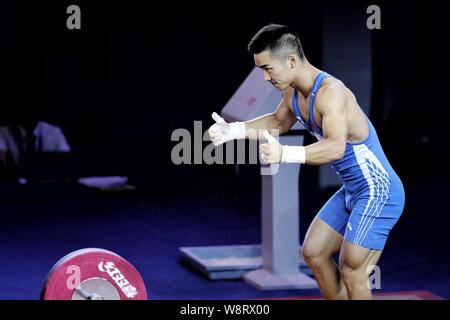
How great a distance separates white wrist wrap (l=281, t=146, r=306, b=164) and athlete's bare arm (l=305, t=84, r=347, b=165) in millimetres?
23

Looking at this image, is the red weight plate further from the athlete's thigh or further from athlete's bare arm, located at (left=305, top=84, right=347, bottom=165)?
athlete's bare arm, located at (left=305, top=84, right=347, bottom=165)

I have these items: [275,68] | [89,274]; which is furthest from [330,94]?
[89,274]

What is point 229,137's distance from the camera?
4.31 metres

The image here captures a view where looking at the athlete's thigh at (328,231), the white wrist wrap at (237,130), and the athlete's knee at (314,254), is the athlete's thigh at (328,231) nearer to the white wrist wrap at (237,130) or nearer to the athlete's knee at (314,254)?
the athlete's knee at (314,254)

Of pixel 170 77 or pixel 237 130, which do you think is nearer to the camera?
pixel 237 130

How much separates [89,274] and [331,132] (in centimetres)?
139

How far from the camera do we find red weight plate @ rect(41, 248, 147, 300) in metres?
4.13

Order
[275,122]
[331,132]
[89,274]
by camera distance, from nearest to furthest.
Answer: [331,132], [89,274], [275,122]

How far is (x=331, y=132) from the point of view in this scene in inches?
153

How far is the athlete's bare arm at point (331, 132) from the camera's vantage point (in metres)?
3.87

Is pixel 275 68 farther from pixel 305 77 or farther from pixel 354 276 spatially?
pixel 354 276
